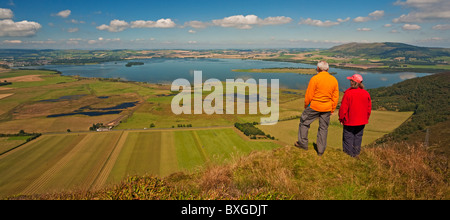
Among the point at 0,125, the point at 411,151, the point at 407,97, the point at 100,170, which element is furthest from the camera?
the point at 407,97

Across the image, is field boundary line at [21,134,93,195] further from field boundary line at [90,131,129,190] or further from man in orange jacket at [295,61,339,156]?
man in orange jacket at [295,61,339,156]

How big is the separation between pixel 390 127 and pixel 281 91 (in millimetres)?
53020

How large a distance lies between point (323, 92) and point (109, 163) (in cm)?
3859

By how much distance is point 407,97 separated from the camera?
3440 inches

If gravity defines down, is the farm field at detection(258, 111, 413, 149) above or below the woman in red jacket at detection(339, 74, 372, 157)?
below

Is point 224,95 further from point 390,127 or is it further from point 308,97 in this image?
point 308,97

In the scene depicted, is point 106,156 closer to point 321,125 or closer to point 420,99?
point 321,125

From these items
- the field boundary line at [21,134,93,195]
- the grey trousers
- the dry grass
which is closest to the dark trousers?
the dry grass

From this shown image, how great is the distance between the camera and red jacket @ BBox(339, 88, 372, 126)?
23.1ft

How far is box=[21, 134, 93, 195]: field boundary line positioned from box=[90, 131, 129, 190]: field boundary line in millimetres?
6670


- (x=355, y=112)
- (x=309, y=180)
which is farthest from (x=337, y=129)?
(x=309, y=180)

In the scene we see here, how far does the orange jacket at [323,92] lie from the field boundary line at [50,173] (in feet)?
102
